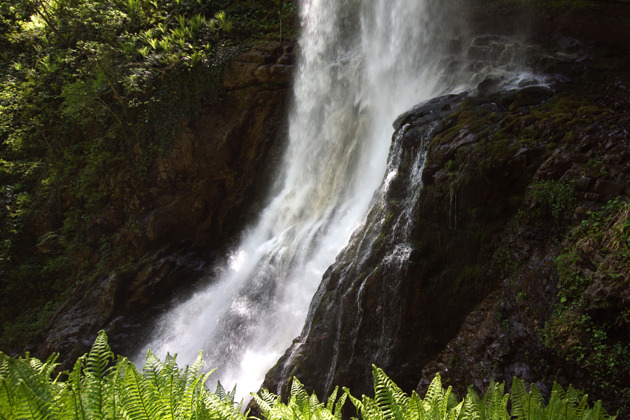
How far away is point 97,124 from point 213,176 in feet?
18.7

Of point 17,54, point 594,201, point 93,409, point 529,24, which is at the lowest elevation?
point 93,409

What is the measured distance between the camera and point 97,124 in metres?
15.8

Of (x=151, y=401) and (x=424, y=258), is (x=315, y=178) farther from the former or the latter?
(x=151, y=401)

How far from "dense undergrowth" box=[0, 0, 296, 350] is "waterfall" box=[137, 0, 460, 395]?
285cm

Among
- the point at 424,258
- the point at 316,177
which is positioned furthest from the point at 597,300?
the point at 316,177

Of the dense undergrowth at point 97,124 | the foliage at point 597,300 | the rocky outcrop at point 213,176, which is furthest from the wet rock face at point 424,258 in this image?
the dense undergrowth at point 97,124

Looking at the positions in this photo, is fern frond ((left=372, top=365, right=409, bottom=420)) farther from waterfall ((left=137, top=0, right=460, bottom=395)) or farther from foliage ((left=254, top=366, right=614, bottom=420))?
waterfall ((left=137, top=0, right=460, bottom=395))

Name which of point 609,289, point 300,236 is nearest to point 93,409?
point 609,289

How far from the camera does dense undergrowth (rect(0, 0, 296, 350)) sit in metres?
14.2

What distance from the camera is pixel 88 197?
1526 centimetres

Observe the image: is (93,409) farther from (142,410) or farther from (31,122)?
(31,122)

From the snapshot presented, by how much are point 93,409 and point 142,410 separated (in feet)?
0.59

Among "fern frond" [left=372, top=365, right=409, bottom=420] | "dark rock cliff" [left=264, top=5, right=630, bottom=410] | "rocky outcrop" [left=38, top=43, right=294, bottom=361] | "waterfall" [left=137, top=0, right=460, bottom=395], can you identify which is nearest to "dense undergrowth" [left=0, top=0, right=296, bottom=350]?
"rocky outcrop" [left=38, top=43, right=294, bottom=361]

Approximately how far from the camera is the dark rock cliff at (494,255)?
4352 millimetres
